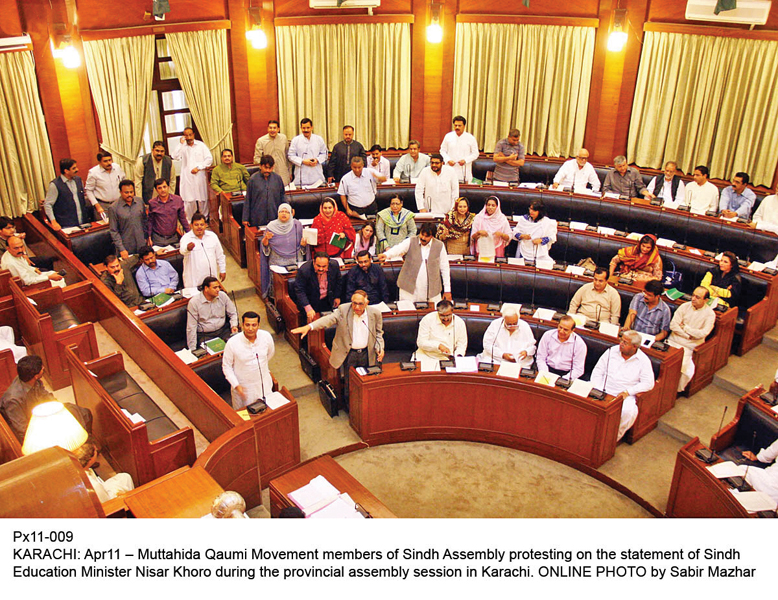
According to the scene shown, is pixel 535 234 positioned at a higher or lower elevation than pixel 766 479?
higher

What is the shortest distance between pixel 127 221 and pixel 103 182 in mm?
1088

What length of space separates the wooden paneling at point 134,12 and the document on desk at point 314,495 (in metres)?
7.28

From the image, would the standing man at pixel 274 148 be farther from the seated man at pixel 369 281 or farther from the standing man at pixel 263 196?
the seated man at pixel 369 281

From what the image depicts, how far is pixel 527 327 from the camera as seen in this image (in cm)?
680

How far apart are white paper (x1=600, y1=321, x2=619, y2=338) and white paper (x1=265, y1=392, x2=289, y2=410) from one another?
9.90 feet

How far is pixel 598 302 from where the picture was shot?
724 centimetres

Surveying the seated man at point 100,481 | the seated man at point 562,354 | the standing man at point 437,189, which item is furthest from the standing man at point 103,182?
the seated man at point 562,354

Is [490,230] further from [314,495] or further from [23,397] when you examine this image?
[23,397]

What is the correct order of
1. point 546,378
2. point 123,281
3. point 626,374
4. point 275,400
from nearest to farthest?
point 275,400
point 546,378
point 626,374
point 123,281

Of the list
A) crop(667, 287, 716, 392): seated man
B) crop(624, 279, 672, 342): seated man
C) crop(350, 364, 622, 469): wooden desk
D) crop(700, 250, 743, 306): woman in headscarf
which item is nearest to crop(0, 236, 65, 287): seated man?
crop(350, 364, 622, 469): wooden desk

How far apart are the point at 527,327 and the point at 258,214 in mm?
3604

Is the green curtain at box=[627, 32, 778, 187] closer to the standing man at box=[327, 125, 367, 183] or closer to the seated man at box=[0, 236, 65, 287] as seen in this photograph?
the standing man at box=[327, 125, 367, 183]

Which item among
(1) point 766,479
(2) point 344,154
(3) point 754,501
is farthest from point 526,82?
(3) point 754,501
